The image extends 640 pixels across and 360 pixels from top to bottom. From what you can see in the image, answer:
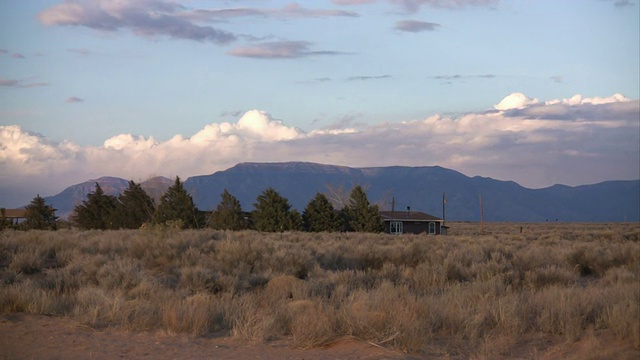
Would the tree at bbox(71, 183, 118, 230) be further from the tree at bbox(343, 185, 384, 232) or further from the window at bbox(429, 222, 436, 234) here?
the window at bbox(429, 222, 436, 234)

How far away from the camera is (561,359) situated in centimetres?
940

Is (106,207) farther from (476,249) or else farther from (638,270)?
(638,270)

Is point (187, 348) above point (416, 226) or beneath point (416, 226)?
beneath

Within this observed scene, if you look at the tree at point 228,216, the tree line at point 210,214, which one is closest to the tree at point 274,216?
the tree line at point 210,214

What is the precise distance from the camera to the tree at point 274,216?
169 feet

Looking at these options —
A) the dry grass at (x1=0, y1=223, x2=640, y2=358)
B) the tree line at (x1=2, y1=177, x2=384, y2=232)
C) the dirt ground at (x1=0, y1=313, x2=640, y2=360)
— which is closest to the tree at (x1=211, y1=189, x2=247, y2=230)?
the tree line at (x1=2, y1=177, x2=384, y2=232)

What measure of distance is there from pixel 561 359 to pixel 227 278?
32.6 ft

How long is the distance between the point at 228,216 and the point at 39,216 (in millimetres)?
13222

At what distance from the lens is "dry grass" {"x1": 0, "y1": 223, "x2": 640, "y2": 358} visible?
10.6m

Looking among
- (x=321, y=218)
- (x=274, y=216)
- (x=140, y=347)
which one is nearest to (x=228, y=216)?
(x=274, y=216)

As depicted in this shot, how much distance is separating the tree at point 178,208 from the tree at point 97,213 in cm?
524

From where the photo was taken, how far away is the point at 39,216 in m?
50.8

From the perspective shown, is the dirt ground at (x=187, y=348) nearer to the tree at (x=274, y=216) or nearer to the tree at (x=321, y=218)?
the tree at (x=274, y=216)

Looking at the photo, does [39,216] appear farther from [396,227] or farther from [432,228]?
[432,228]
